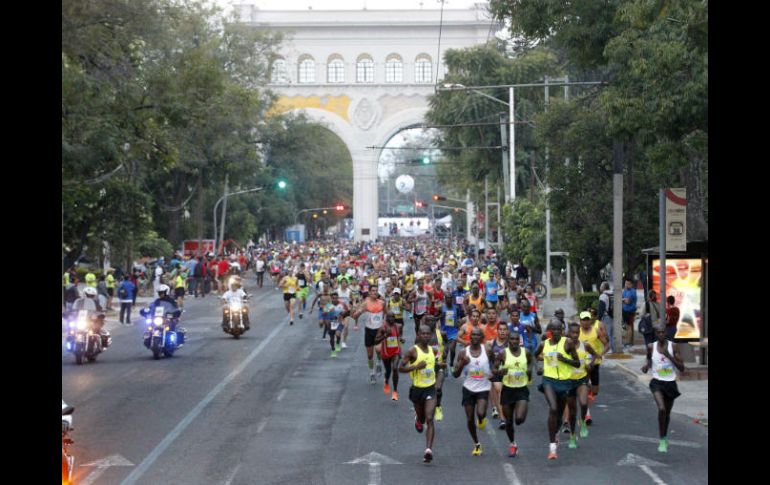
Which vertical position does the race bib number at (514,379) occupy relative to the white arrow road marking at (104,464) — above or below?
above

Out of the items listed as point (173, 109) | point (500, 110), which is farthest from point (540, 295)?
point (173, 109)

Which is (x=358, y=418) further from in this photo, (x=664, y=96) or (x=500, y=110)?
(x=500, y=110)

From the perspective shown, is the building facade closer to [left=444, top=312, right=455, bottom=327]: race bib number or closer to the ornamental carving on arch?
the ornamental carving on arch

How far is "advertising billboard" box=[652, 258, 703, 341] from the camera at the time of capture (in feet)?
80.4

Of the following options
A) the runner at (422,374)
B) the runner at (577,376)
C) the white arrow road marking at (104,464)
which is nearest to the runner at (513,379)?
the runner at (577,376)

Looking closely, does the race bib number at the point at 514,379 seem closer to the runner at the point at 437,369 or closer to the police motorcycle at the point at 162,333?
the runner at the point at 437,369

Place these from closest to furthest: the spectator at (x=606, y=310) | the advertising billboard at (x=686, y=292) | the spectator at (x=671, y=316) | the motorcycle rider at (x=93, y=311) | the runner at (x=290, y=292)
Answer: the spectator at (x=671, y=316) < the advertising billboard at (x=686, y=292) < the motorcycle rider at (x=93, y=311) < the spectator at (x=606, y=310) < the runner at (x=290, y=292)

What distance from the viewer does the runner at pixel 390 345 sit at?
19688mm

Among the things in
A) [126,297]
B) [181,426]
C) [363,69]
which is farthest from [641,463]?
[363,69]

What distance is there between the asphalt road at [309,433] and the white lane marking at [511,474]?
0.03m

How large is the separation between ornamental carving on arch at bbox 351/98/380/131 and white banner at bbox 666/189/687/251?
7604 centimetres

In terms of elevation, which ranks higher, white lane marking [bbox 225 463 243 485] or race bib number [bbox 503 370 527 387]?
race bib number [bbox 503 370 527 387]

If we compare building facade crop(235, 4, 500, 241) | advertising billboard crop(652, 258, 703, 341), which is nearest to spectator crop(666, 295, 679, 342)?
advertising billboard crop(652, 258, 703, 341)

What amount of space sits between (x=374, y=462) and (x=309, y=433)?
219cm
